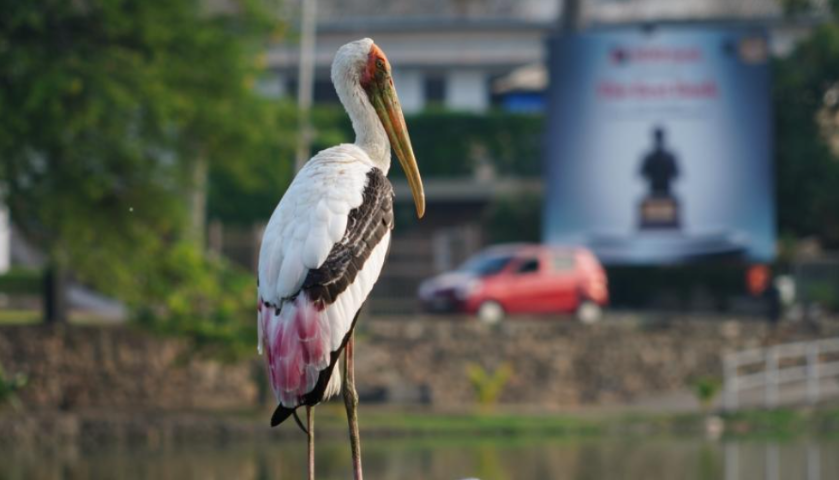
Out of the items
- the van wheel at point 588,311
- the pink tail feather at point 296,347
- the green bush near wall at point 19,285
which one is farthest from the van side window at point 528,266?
the pink tail feather at point 296,347

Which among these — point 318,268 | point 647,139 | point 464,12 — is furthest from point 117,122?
point 464,12

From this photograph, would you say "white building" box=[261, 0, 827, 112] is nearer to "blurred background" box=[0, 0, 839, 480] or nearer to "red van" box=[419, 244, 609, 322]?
"blurred background" box=[0, 0, 839, 480]

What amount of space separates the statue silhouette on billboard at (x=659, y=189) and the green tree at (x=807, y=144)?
595 cm

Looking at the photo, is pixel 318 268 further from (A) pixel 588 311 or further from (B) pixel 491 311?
(A) pixel 588 311

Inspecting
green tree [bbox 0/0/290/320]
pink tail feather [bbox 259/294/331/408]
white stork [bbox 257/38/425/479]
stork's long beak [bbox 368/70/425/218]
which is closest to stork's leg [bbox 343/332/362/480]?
white stork [bbox 257/38/425/479]

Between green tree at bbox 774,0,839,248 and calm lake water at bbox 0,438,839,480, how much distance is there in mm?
15220

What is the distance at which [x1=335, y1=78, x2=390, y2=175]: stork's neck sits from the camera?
10578 mm

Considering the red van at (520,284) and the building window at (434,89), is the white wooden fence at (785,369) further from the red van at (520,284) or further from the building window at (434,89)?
the building window at (434,89)

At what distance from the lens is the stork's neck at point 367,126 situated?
34.7 ft

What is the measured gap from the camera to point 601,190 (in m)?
41.4

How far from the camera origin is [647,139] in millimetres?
41438

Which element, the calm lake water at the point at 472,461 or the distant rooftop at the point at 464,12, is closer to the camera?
the calm lake water at the point at 472,461

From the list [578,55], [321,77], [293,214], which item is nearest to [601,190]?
[578,55]

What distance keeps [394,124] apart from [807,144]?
3691 cm
